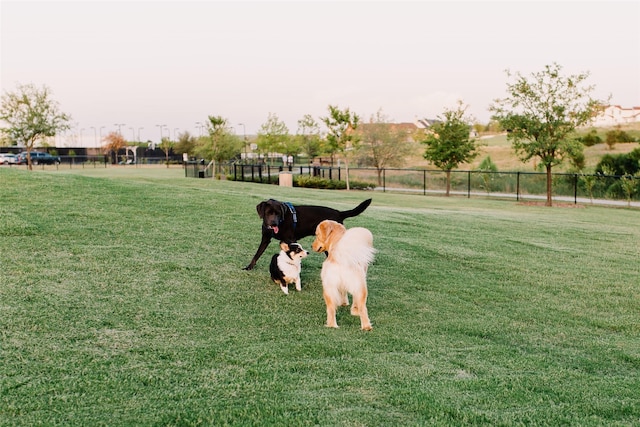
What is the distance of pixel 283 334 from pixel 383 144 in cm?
4902

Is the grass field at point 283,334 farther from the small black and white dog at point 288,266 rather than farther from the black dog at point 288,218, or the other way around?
the black dog at point 288,218

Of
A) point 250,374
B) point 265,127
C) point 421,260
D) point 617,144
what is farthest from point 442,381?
point 617,144

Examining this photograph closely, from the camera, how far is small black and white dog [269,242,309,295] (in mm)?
6668

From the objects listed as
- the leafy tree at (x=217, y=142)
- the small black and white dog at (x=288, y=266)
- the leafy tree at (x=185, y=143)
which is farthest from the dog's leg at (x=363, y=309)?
the leafy tree at (x=185, y=143)

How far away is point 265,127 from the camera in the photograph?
62906mm

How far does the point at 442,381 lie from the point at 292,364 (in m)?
1.13

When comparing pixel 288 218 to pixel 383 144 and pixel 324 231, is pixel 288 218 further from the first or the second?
pixel 383 144

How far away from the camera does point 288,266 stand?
6.70 m

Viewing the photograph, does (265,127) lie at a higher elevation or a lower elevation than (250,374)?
higher

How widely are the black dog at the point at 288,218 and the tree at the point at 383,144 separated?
46.0 metres

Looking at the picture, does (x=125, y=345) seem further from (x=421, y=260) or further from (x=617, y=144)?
(x=617, y=144)

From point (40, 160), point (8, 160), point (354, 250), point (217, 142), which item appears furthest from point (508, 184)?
point (8, 160)

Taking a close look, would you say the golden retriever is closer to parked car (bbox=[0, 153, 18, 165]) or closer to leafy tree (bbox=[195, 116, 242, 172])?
leafy tree (bbox=[195, 116, 242, 172])

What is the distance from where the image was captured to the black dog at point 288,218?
22.3 feet
